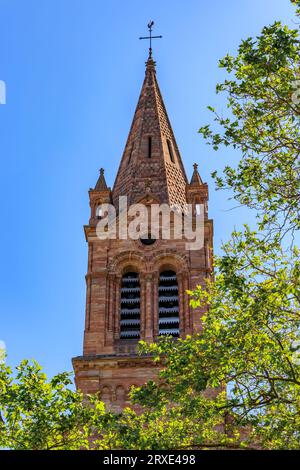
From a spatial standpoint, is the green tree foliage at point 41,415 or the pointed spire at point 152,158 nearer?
the green tree foliage at point 41,415

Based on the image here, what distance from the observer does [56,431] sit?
2247cm

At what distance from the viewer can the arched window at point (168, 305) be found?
136ft

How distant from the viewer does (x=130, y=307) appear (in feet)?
140

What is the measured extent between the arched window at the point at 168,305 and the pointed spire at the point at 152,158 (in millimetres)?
5082

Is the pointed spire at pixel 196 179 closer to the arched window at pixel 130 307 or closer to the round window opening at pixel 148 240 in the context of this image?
the round window opening at pixel 148 240

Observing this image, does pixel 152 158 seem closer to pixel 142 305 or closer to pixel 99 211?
pixel 99 211

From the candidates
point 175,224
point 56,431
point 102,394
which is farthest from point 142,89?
point 56,431

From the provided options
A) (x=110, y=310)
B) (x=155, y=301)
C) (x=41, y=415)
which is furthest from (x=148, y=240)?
(x=41, y=415)

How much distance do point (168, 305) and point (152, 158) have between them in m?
11.0

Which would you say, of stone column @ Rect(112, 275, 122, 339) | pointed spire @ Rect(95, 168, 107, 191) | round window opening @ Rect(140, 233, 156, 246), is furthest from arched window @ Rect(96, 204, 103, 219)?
stone column @ Rect(112, 275, 122, 339)

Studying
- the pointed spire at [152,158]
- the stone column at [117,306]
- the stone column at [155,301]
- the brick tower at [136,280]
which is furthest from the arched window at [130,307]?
the pointed spire at [152,158]

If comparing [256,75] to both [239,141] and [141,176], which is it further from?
[141,176]

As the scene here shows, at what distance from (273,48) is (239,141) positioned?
207 centimetres

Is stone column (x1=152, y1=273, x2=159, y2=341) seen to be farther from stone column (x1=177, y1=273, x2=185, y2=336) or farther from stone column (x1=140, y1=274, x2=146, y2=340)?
stone column (x1=177, y1=273, x2=185, y2=336)
